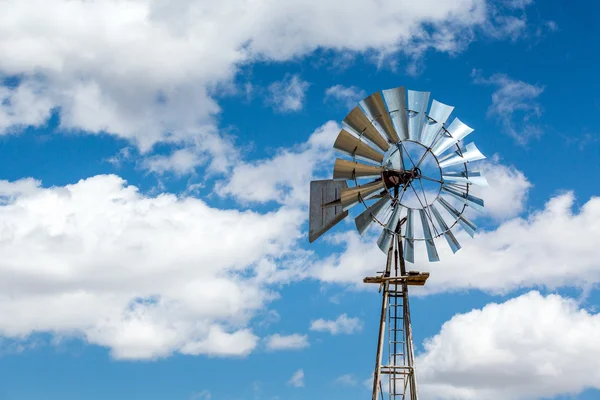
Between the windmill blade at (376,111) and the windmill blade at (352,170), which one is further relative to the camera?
the windmill blade at (352,170)

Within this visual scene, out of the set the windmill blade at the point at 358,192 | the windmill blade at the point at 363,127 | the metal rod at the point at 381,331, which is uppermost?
the windmill blade at the point at 363,127

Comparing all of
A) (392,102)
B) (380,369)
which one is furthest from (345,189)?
(380,369)

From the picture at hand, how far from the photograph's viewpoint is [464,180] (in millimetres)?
21781

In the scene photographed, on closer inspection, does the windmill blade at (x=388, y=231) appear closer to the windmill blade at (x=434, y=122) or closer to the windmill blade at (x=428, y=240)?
the windmill blade at (x=428, y=240)

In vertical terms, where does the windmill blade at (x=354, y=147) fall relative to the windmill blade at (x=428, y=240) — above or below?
above

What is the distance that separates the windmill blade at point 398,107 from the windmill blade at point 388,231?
74.0 inches

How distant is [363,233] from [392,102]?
3.12m

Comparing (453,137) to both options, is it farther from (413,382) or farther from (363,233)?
(413,382)

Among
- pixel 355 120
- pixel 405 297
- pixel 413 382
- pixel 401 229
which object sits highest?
pixel 355 120

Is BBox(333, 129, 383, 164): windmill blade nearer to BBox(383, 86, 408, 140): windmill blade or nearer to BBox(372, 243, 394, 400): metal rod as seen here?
BBox(383, 86, 408, 140): windmill blade

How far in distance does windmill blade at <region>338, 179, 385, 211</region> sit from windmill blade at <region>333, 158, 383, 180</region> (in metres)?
0.24

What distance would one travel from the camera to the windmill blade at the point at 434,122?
70.2ft

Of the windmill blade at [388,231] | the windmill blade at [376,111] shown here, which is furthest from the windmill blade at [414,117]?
the windmill blade at [388,231]

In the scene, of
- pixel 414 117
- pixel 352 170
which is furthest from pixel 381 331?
pixel 414 117
